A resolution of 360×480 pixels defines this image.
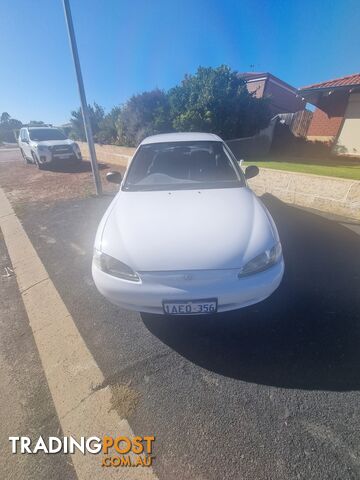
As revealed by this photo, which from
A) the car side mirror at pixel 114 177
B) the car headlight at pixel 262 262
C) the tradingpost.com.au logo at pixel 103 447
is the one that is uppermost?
the car side mirror at pixel 114 177

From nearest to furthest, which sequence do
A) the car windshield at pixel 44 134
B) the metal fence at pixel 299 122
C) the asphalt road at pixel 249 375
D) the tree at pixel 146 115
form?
the asphalt road at pixel 249 375 < the tree at pixel 146 115 < the car windshield at pixel 44 134 < the metal fence at pixel 299 122

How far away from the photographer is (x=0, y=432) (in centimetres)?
162

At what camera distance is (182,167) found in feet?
10.7

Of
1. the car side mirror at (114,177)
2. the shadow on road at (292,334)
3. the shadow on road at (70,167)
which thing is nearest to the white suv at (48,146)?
the shadow on road at (70,167)

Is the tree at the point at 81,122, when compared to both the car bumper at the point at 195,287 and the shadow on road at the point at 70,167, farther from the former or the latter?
the car bumper at the point at 195,287

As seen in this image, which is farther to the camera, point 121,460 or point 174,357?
point 174,357

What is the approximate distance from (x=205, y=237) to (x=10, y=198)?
25.1 feet

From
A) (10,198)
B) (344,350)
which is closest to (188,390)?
(344,350)

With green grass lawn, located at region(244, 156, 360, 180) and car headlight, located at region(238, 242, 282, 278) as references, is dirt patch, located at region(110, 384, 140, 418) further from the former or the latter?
green grass lawn, located at region(244, 156, 360, 180)

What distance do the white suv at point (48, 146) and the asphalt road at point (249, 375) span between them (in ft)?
30.2

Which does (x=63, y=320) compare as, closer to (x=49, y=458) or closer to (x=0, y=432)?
(x=0, y=432)

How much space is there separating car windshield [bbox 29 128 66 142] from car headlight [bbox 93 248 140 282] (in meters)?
11.5

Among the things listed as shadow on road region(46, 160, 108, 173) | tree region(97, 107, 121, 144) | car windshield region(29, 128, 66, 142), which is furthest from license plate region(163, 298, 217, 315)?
tree region(97, 107, 121, 144)

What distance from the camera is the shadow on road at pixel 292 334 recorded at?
188 centimetres
